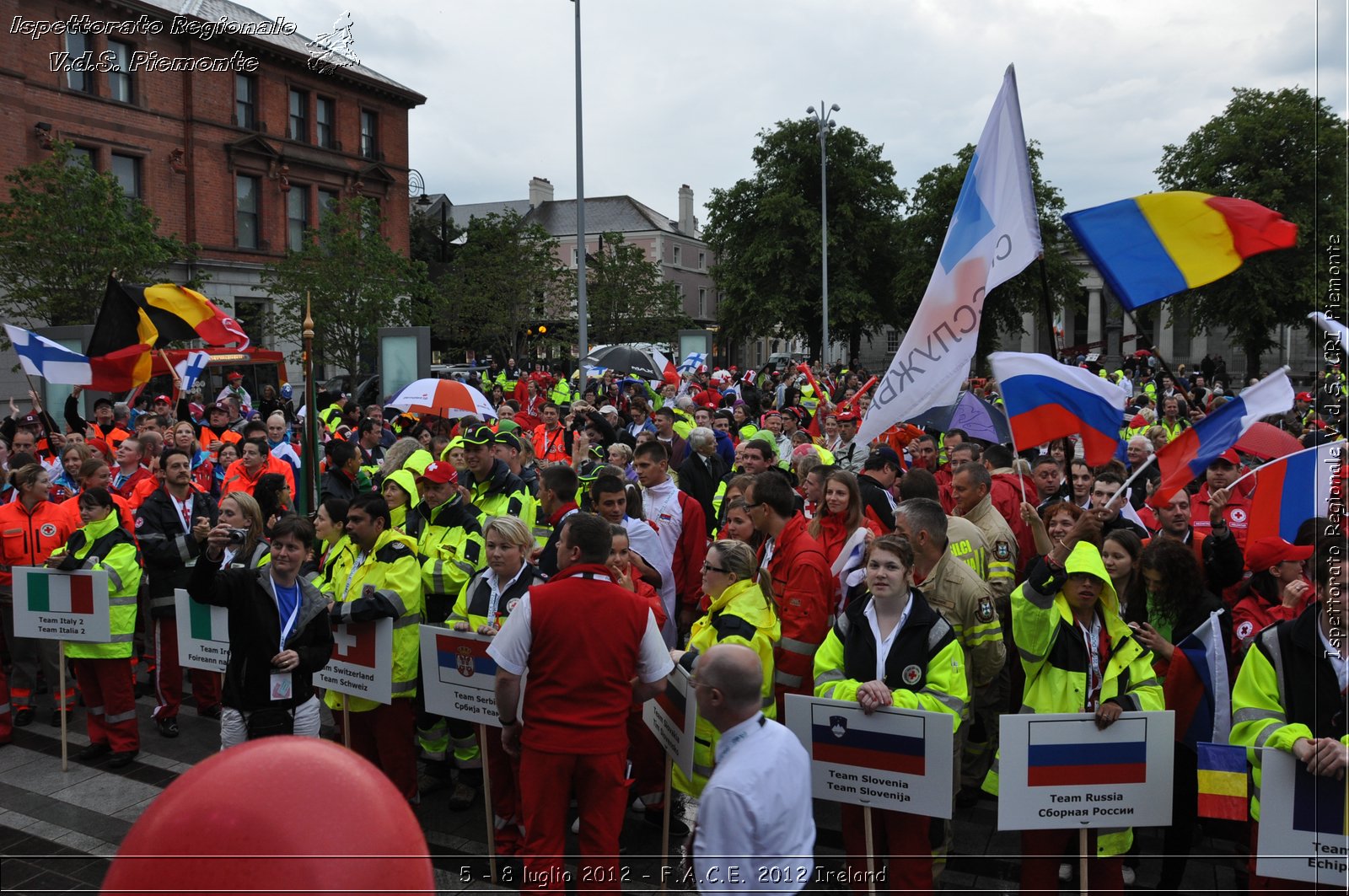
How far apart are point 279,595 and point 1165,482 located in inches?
176

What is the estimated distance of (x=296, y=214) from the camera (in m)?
38.0

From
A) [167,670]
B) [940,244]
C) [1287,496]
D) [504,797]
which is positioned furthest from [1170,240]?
[940,244]

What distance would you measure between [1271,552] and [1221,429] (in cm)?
71

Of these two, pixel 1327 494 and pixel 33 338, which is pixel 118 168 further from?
pixel 1327 494

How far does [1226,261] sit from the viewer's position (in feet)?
16.4

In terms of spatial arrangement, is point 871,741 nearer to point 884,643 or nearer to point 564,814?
point 884,643

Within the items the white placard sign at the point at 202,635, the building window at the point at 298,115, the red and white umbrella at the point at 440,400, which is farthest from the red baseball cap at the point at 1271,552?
the building window at the point at 298,115

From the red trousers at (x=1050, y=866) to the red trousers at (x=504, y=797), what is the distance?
2.61m

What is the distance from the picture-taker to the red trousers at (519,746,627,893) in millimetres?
4168

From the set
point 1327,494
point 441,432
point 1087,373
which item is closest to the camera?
point 1327,494

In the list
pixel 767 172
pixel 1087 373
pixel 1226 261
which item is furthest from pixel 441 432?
pixel 767 172

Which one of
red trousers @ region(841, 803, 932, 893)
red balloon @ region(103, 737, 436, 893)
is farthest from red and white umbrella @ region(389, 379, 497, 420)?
red balloon @ region(103, 737, 436, 893)

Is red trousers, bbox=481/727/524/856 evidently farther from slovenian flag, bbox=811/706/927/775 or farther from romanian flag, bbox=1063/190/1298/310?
romanian flag, bbox=1063/190/1298/310

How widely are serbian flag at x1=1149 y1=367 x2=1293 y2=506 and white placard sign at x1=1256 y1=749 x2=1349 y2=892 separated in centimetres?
143
